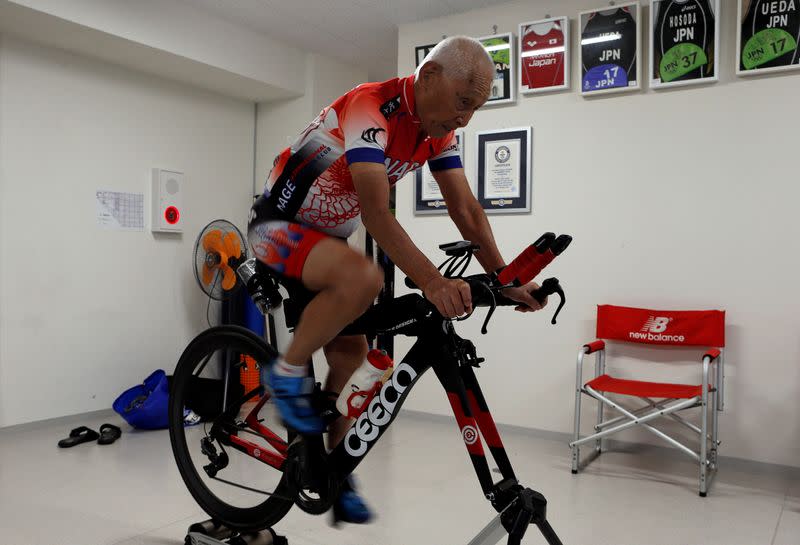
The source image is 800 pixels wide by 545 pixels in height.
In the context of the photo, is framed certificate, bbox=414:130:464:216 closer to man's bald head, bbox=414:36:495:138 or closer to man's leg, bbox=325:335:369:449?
man's leg, bbox=325:335:369:449

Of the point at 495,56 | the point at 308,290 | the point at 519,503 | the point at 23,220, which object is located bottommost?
the point at 519,503

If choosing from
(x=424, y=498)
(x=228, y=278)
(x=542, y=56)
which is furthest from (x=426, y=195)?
(x=424, y=498)

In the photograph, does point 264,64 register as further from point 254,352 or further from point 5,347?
point 254,352

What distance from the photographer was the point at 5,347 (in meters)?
3.69

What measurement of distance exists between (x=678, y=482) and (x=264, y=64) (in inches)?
145

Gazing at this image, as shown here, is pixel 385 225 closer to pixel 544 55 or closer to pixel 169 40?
pixel 544 55

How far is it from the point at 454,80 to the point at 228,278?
3015 mm

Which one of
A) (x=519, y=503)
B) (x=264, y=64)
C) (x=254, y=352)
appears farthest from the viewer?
(x=264, y=64)

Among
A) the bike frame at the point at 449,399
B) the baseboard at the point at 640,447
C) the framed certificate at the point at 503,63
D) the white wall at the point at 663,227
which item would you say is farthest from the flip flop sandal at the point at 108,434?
the framed certificate at the point at 503,63

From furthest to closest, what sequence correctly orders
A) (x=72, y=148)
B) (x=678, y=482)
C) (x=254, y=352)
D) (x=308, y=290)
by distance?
(x=72, y=148)
(x=678, y=482)
(x=254, y=352)
(x=308, y=290)

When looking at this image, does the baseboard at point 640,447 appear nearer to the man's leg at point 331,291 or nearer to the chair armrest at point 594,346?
the chair armrest at point 594,346

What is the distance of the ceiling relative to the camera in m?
3.98

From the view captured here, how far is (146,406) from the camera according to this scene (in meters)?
3.71

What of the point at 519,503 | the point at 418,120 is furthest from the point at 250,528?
the point at 418,120
